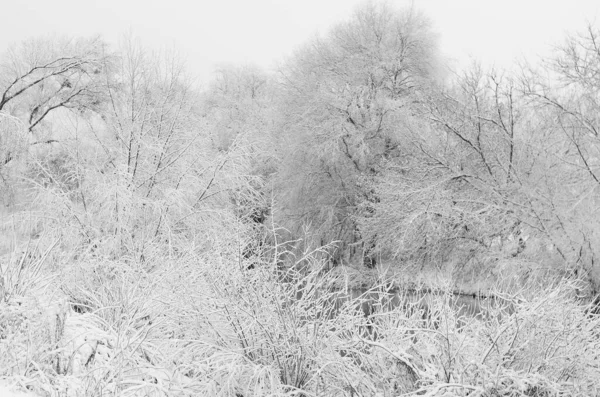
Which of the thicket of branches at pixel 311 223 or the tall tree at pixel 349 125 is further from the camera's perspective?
the tall tree at pixel 349 125

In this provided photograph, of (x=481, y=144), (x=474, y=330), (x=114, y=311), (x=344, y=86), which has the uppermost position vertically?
(x=344, y=86)

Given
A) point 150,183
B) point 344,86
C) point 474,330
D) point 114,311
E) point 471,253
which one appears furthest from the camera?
point 344,86

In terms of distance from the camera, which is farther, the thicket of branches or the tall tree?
the tall tree

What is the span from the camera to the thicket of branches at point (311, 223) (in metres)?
4.24

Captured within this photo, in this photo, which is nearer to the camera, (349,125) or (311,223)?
(311,223)

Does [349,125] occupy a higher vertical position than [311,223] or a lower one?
higher

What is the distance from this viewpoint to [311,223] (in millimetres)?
13703

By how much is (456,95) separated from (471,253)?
13.5 feet

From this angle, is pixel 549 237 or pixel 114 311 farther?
pixel 549 237

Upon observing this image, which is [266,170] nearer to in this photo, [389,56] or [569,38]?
[389,56]

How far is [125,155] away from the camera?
31.8 feet

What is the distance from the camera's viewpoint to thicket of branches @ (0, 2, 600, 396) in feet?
13.9

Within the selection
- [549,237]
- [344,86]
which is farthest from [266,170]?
[549,237]

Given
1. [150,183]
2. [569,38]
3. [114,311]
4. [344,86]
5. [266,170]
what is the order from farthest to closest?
[266,170], [344,86], [569,38], [150,183], [114,311]
